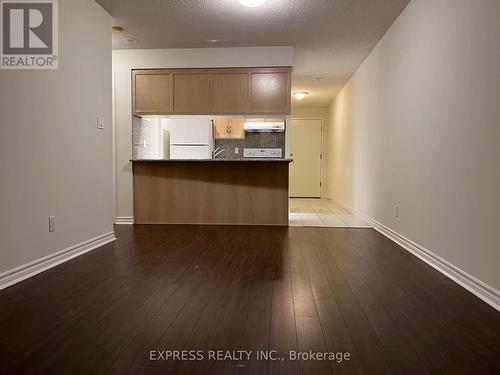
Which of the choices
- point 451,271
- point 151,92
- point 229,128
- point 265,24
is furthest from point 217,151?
point 451,271

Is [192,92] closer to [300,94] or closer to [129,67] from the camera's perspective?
[129,67]

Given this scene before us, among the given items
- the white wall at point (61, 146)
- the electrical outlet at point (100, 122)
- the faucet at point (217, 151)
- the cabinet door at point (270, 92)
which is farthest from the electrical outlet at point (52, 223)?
the faucet at point (217, 151)

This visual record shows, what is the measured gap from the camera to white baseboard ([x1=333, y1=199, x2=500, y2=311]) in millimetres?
2107

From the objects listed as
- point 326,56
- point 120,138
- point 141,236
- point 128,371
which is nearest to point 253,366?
point 128,371

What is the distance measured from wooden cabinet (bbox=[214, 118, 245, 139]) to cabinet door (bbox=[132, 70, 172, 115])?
45.4 inches

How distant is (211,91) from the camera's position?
16.8ft

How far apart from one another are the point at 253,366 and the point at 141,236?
306 cm

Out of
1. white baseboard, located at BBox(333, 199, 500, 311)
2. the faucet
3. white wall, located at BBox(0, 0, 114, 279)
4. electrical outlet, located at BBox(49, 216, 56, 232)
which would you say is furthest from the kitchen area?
electrical outlet, located at BBox(49, 216, 56, 232)

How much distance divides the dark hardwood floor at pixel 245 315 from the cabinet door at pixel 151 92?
2.61 meters

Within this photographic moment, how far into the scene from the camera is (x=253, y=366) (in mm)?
1406

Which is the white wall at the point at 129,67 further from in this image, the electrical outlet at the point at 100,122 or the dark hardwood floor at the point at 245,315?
the dark hardwood floor at the point at 245,315

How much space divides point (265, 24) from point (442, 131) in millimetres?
2425

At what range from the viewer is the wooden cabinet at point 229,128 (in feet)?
20.0

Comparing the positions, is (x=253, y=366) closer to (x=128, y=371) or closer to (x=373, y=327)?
(x=128, y=371)
